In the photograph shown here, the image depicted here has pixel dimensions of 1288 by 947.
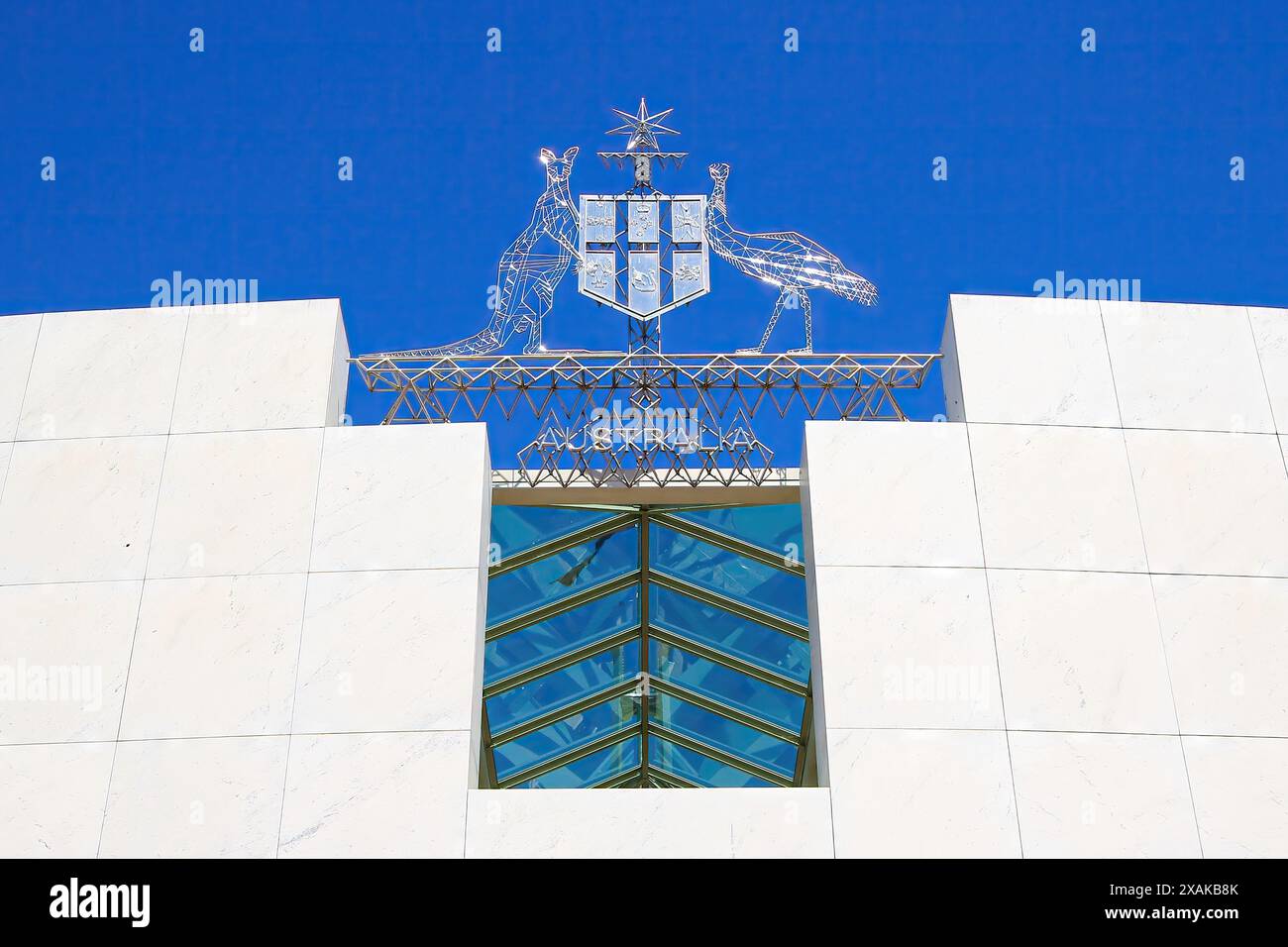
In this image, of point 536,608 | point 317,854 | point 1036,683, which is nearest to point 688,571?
point 536,608

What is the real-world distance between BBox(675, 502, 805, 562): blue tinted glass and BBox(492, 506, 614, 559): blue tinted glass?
3.90 ft

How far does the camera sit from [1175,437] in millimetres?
14039

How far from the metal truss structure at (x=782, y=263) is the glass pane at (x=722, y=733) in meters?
6.92

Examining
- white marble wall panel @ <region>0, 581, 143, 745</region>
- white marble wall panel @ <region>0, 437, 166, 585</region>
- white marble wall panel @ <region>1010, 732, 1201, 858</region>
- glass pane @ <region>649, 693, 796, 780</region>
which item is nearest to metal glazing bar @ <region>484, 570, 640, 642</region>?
glass pane @ <region>649, 693, 796, 780</region>

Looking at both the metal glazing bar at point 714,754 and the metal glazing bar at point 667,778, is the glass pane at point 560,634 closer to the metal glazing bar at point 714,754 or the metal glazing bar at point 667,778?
the metal glazing bar at point 714,754

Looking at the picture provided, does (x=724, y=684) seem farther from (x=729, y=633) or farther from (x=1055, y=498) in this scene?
(x=1055, y=498)

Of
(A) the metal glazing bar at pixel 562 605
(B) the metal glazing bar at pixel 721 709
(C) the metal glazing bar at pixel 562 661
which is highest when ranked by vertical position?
(A) the metal glazing bar at pixel 562 605

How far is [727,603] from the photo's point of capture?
18219 millimetres

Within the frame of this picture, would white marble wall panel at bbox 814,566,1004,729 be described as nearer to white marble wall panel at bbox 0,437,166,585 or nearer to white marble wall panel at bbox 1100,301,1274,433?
white marble wall panel at bbox 1100,301,1274,433

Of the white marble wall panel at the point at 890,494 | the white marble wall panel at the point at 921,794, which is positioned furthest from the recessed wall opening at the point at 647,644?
the white marble wall panel at the point at 921,794

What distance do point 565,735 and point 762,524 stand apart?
204 inches

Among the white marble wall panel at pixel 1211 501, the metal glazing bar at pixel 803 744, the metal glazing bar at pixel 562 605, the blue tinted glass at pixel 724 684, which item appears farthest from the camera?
the metal glazing bar at pixel 803 744

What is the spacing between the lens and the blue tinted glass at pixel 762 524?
57.1 ft

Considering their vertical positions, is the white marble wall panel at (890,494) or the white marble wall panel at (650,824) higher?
the white marble wall panel at (890,494)
